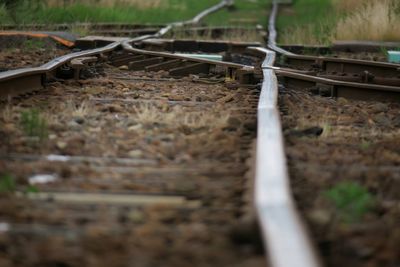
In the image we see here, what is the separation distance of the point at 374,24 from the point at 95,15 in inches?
262

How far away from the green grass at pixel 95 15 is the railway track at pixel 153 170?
7506 mm

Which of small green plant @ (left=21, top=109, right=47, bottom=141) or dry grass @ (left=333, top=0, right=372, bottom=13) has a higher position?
dry grass @ (left=333, top=0, right=372, bottom=13)

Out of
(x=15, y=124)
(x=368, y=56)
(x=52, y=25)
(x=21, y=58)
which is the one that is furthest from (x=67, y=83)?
(x=52, y=25)

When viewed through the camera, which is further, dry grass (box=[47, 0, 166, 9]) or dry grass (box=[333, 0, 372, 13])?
dry grass (box=[47, 0, 166, 9])

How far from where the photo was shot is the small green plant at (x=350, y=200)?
288 centimetres

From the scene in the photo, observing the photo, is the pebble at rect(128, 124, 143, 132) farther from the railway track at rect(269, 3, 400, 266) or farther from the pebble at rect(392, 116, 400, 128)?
the pebble at rect(392, 116, 400, 128)

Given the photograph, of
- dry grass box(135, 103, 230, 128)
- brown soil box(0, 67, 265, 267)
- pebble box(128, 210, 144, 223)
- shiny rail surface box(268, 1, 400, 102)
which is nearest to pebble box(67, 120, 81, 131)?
brown soil box(0, 67, 265, 267)

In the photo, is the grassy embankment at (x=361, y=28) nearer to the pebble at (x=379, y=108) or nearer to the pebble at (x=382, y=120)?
the pebble at (x=379, y=108)

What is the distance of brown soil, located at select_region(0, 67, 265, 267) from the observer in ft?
8.15

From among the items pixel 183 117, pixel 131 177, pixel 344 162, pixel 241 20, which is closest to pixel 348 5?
pixel 241 20

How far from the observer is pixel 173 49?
12281mm

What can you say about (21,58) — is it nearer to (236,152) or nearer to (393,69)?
(393,69)

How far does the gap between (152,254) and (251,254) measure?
329 mm

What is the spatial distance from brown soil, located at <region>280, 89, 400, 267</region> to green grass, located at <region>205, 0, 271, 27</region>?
1299cm
